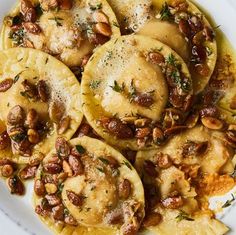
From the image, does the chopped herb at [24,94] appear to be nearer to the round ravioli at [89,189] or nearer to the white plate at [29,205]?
the round ravioli at [89,189]

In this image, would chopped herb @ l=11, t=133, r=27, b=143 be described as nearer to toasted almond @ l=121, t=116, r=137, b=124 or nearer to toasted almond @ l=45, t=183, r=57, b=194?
toasted almond @ l=45, t=183, r=57, b=194

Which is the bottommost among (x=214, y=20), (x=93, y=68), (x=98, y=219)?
(x=98, y=219)

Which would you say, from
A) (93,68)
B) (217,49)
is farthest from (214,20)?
(93,68)

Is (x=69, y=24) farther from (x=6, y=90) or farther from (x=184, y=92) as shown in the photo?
(x=184, y=92)

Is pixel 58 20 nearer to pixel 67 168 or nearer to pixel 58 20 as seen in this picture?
pixel 58 20

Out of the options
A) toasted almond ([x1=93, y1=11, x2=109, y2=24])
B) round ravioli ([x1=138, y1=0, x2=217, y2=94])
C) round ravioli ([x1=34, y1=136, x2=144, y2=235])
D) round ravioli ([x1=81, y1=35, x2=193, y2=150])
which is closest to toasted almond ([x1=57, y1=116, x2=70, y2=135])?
round ravioli ([x1=34, y1=136, x2=144, y2=235])
